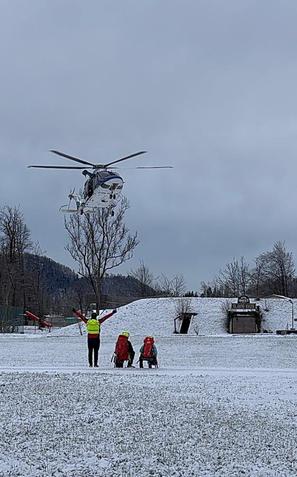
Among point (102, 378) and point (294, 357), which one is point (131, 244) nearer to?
point (294, 357)

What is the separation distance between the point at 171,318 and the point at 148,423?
51461mm

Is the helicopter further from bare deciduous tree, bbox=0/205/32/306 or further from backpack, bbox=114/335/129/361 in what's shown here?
bare deciduous tree, bbox=0/205/32/306

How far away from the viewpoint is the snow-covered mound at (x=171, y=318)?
6059cm

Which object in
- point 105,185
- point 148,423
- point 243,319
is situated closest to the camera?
point 148,423

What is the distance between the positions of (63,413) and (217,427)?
9.92ft

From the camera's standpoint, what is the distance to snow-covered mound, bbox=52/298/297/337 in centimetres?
6059

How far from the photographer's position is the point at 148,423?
12703mm

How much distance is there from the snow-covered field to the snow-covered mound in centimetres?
3921

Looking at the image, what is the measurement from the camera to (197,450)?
11.0 m

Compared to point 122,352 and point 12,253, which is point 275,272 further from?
point 122,352

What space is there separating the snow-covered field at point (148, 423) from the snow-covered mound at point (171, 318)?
39210 mm

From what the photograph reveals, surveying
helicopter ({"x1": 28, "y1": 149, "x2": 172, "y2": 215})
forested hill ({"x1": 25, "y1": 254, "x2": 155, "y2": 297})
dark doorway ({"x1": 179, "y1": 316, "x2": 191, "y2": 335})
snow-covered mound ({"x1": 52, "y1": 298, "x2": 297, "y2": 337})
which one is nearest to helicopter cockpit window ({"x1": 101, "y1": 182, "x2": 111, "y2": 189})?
helicopter ({"x1": 28, "y1": 149, "x2": 172, "y2": 215})

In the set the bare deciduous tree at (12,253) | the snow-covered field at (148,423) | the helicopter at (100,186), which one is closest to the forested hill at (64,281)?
the bare deciduous tree at (12,253)

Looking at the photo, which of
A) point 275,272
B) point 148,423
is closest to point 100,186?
point 148,423
